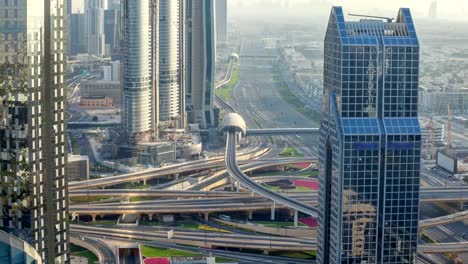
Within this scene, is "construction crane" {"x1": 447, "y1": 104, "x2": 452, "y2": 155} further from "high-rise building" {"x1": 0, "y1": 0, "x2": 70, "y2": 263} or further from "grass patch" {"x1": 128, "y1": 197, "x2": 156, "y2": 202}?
"high-rise building" {"x1": 0, "y1": 0, "x2": 70, "y2": 263}

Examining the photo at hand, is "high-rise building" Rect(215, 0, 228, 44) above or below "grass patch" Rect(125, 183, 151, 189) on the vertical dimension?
above

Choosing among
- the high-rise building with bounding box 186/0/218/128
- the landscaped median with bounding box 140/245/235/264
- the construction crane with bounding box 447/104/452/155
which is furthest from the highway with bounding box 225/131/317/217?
the construction crane with bounding box 447/104/452/155

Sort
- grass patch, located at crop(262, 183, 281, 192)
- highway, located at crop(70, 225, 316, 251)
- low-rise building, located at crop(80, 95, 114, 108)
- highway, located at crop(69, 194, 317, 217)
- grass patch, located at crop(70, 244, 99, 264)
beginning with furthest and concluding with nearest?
low-rise building, located at crop(80, 95, 114, 108)
grass patch, located at crop(262, 183, 281, 192)
highway, located at crop(69, 194, 317, 217)
highway, located at crop(70, 225, 316, 251)
grass patch, located at crop(70, 244, 99, 264)

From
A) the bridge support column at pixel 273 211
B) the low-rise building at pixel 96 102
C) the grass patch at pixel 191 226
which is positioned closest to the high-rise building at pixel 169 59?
the low-rise building at pixel 96 102

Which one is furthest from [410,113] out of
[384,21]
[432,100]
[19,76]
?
[432,100]

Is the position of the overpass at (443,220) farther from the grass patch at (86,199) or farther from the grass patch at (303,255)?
the grass patch at (86,199)

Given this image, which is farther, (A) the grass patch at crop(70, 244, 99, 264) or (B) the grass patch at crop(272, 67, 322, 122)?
(B) the grass patch at crop(272, 67, 322, 122)
